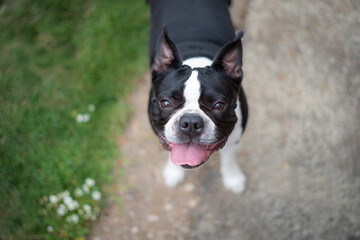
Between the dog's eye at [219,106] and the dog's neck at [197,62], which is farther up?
the dog's neck at [197,62]

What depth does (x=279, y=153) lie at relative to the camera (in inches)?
172

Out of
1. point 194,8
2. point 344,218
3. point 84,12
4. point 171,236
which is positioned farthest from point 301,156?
point 84,12

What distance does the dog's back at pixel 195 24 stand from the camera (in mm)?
3787

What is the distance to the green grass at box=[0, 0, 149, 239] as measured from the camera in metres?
4.24

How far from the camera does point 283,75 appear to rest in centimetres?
477

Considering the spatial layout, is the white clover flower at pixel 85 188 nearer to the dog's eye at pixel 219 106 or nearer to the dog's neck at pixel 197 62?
the dog's neck at pixel 197 62

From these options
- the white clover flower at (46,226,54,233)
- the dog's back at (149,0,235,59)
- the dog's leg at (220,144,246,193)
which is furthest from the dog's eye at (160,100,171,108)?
the white clover flower at (46,226,54,233)

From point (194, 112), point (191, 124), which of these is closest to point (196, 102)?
point (194, 112)

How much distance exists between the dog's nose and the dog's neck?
2.32 ft

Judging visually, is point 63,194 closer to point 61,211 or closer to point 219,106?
point 61,211

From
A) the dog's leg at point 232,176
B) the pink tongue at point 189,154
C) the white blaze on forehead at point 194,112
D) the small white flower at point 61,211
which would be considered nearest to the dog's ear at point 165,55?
the white blaze on forehead at point 194,112

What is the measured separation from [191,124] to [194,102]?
0.81 ft

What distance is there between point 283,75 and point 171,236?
2502mm

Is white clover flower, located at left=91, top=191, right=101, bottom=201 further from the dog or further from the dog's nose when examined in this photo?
the dog's nose
